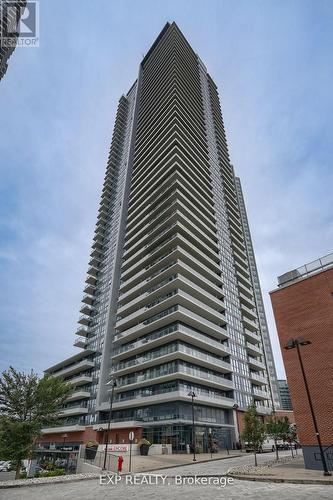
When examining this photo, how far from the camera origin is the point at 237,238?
237ft

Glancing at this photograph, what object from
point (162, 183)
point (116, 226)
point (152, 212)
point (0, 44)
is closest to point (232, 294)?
point (152, 212)

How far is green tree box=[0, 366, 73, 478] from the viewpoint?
20734mm

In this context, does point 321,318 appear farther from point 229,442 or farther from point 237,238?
point 237,238

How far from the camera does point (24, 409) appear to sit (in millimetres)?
23375

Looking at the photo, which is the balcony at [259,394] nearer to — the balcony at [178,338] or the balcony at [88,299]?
the balcony at [178,338]

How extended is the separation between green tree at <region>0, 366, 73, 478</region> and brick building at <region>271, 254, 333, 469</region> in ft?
60.6

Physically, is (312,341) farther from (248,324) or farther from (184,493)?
(248,324)

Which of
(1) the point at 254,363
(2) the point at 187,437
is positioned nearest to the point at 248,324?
(1) the point at 254,363

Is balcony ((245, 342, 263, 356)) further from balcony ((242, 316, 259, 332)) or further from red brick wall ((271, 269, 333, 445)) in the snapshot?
red brick wall ((271, 269, 333, 445))

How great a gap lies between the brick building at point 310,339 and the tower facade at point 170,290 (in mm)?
21165

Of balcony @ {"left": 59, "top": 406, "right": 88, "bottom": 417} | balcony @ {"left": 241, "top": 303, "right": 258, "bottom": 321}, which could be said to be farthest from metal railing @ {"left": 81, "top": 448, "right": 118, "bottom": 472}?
balcony @ {"left": 241, "top": 303, "right": 258, "bottom": 321}

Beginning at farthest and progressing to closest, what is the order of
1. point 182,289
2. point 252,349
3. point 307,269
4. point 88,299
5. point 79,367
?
point 88,299 < point 79,367 < point 252,349 < point 182,289 < point 307,269

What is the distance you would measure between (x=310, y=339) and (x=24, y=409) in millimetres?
22055

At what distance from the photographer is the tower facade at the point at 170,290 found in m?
42.5
